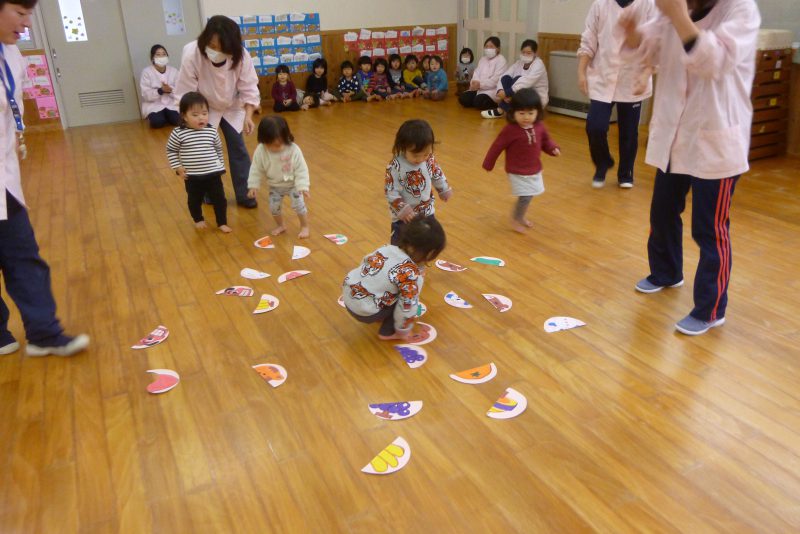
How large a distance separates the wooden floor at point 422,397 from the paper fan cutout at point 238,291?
0.24 ft

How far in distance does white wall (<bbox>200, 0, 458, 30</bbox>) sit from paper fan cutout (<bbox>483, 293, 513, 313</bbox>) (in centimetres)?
695

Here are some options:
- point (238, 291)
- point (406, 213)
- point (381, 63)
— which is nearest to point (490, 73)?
point (381, 63)

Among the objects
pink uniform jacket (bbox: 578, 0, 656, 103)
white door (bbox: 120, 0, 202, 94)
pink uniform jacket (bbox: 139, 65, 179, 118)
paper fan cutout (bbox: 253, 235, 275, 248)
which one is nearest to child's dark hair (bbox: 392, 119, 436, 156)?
paper fan cutout (bbox: 253, 235, 275, 248)

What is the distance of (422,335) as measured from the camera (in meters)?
2.75

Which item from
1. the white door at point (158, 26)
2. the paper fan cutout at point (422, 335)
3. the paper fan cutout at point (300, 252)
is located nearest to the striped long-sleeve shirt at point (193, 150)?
the paper fan cutout at point (300, 252)

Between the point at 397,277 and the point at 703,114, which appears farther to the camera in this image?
the point at 397,277

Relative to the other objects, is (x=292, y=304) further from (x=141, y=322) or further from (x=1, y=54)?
(x=1, y=54)

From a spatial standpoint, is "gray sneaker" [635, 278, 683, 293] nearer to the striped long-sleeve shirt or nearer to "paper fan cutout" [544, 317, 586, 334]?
"paper fan cutout" [544, 317, 586, 334]

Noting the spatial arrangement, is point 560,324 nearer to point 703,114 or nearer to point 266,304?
point 703,114

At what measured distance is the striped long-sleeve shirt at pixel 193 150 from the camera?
3898 millimetres

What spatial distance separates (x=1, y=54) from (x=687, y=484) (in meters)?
2.84

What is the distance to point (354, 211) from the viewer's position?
4.39 m

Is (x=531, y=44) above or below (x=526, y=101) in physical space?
above

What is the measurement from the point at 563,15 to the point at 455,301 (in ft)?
19.1
